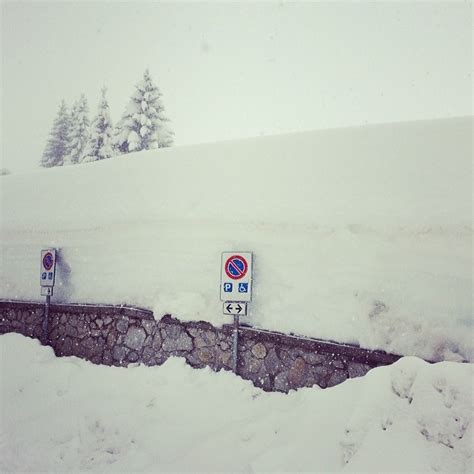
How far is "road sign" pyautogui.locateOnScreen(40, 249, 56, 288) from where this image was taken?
28.0ft

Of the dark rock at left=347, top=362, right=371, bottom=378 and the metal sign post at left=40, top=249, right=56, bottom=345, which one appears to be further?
the metal sign post at left=40, top=249, right=56, bottom=345

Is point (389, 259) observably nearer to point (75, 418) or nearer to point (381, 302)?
point (381, 302)

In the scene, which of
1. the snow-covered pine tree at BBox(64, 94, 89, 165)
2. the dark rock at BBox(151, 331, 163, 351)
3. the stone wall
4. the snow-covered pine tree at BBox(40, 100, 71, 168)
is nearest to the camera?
the stone wall

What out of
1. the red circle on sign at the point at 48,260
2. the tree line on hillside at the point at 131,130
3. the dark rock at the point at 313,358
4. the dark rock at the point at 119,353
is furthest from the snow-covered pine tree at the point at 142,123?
the dark rock at the point at 313,358

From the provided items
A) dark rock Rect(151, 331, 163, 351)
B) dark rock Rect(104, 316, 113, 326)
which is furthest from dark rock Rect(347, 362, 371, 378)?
dark rock Rect(104, 316, 113, 326)

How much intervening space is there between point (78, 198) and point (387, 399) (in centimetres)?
891

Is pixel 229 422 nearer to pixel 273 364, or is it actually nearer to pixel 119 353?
pixel 273 364

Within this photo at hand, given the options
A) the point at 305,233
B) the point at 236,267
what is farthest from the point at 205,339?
the point at 305,233

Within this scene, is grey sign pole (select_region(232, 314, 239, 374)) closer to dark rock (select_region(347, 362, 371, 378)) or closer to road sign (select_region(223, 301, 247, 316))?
road sign (select_region(223, 301, 247, 316))

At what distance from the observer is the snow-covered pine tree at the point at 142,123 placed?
26109 millimetres

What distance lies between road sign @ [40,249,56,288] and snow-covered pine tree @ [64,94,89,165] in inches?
957

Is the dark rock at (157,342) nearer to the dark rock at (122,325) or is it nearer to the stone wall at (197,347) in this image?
the stone wall at (197,347)

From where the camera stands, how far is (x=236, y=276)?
19.4 feet

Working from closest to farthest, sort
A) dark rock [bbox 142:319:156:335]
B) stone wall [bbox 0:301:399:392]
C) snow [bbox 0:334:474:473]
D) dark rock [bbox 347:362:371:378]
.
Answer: snow [bbox 0:334:474:473] → dark rock [bbox 347:362:371:378] → stone wall [bbox 0:301:399:392] → dark rock [bbox 142:319:156:335]
